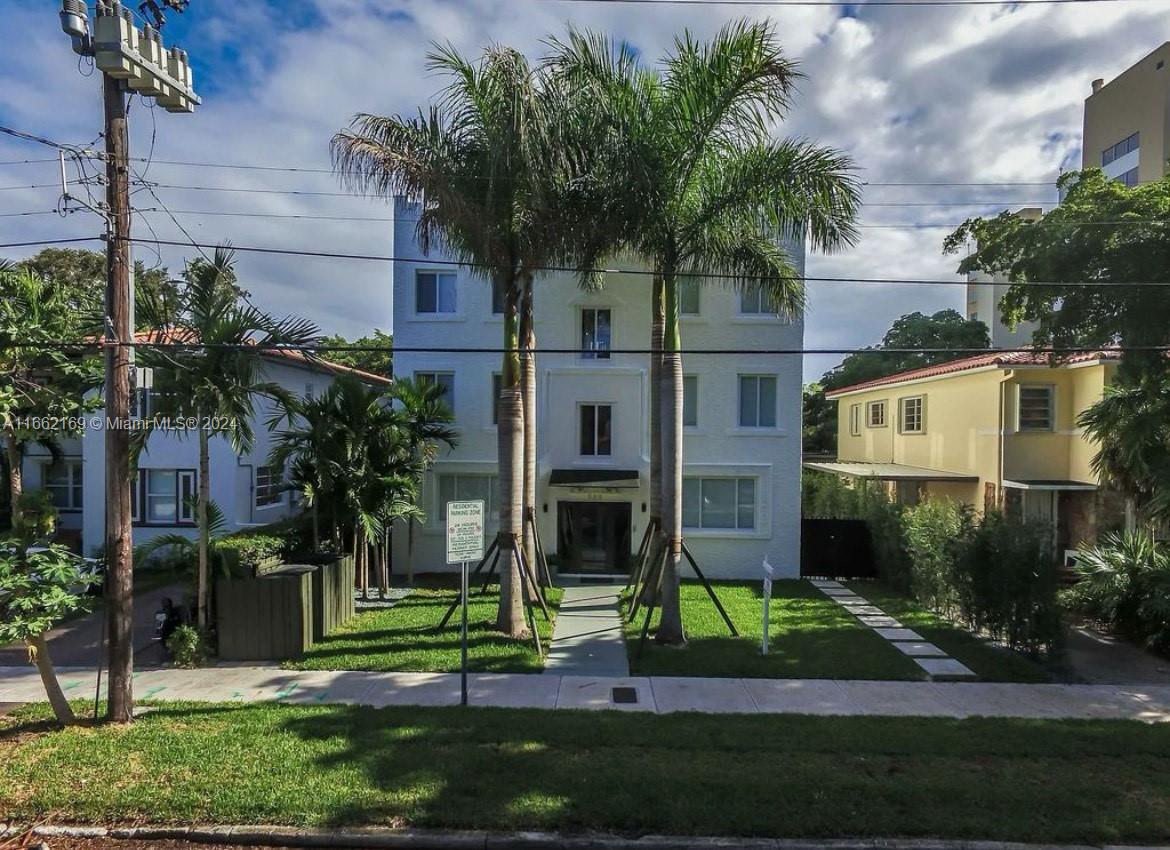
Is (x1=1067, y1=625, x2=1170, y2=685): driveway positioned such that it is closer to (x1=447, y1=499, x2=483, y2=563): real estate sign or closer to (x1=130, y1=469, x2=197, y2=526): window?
(x1=447, y1=499, x2=483, y2=563): real estate sign

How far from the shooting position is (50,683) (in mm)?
7176

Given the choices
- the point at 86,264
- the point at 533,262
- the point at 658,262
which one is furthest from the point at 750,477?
the point at 86,264

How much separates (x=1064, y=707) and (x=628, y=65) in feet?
34.1

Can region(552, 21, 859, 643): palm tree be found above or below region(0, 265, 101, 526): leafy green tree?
above

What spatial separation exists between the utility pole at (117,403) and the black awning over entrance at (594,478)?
945 centimetres

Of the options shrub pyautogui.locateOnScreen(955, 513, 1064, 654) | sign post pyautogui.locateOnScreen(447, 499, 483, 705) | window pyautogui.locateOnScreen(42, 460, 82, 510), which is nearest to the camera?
sign post pyautogui.locateOnScreen(447, 499, 483, 705)

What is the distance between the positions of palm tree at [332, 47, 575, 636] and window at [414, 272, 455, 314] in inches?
219

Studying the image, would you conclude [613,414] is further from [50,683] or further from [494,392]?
[50,683]

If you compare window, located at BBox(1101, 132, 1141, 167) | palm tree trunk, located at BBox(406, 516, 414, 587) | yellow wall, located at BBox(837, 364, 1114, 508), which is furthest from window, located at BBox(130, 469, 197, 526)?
window, located at BBox(1101, 132, 1141, 167)

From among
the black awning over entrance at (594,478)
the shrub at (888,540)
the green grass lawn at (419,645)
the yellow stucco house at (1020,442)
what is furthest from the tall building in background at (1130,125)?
the green grass lawn at (419,645)

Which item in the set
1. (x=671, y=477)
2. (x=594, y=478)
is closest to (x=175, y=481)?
(x=594, y=478)

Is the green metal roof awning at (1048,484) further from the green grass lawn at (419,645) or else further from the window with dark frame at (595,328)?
the green grass lawn at (419,645)

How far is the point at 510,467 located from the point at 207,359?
15.1 ft

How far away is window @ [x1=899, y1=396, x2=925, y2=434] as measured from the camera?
22.3m
